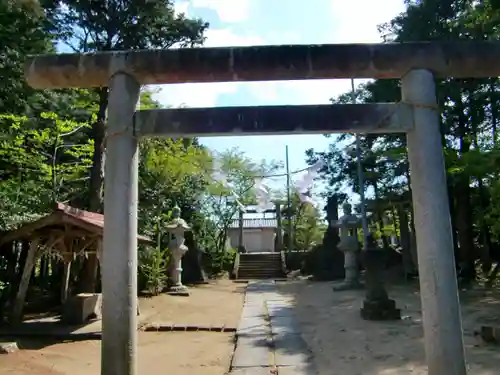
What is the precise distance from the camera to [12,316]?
9.92m

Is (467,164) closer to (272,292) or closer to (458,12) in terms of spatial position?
(458,12)

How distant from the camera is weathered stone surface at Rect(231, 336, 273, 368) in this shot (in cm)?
665

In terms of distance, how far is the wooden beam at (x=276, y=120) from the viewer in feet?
13.8

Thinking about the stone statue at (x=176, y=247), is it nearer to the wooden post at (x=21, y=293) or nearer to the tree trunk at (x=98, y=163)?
the tree trunk at (x=98, y=163)

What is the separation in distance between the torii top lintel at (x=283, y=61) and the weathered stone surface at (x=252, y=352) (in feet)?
14.2

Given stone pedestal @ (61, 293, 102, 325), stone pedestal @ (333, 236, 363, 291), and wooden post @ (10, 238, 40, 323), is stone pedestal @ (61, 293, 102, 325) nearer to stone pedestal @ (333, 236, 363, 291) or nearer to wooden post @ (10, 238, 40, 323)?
wooden post @ (10, 238, 40, 323)

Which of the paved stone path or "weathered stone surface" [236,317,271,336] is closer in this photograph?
the paved stone path

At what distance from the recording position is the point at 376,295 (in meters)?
11.0

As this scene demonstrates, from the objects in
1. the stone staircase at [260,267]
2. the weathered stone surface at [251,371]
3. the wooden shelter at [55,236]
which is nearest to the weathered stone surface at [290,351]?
the weathered stone surface at [251,371]

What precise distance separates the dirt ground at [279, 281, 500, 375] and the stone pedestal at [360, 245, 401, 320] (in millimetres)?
305

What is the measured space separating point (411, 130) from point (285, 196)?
110ft

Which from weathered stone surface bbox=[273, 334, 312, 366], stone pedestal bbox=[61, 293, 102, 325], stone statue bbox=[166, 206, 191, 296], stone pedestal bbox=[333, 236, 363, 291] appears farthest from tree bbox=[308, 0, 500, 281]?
stone pedestal bbox=[61, 293, 102, 325]

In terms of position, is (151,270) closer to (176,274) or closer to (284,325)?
(176,274)

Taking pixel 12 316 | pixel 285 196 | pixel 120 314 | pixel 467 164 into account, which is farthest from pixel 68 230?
pixel 285 196
